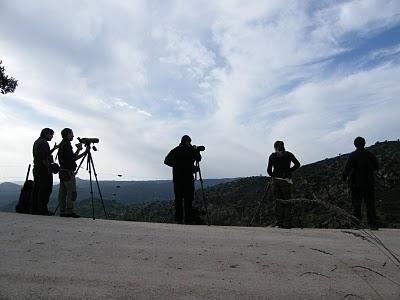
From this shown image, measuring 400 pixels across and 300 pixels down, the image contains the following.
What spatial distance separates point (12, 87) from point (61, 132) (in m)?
9.16

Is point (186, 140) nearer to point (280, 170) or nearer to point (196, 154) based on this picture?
point (196, 154)

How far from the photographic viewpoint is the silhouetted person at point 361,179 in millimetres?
9398

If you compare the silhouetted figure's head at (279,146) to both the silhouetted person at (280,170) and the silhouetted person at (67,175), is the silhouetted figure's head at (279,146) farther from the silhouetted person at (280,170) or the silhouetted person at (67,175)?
the silhouetted person at (67,175)

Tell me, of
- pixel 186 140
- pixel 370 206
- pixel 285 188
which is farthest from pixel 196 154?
pixel 370 206

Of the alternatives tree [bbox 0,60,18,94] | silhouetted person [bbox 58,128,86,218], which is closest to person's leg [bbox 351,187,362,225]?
silhouetted person [bbox 58,128,86,218]

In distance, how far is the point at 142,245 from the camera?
18.8 ft

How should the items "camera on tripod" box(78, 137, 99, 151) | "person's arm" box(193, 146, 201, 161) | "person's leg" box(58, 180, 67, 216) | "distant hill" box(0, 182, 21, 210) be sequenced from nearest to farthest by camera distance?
"person's leg" box(58, 180, 67, 216) → "person's arm" box(193, 146, 201, 161) → "camera on tripod" box(78, 137, 99, 151) → "distant hill" box(0, 182, 21, 210)

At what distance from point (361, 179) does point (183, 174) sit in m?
3.60

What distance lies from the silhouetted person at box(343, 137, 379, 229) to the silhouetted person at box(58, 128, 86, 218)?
5642 mm

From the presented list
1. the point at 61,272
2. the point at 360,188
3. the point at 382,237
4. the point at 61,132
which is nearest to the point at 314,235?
the point at 382,237

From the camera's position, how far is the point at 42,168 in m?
10.0

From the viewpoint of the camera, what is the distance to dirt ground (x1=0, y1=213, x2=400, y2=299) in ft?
12.6

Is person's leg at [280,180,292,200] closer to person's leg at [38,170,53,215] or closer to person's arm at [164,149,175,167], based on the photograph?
person's arm at [164,149,175,167]

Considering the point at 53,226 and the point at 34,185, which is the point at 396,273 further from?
the point at 34,185
